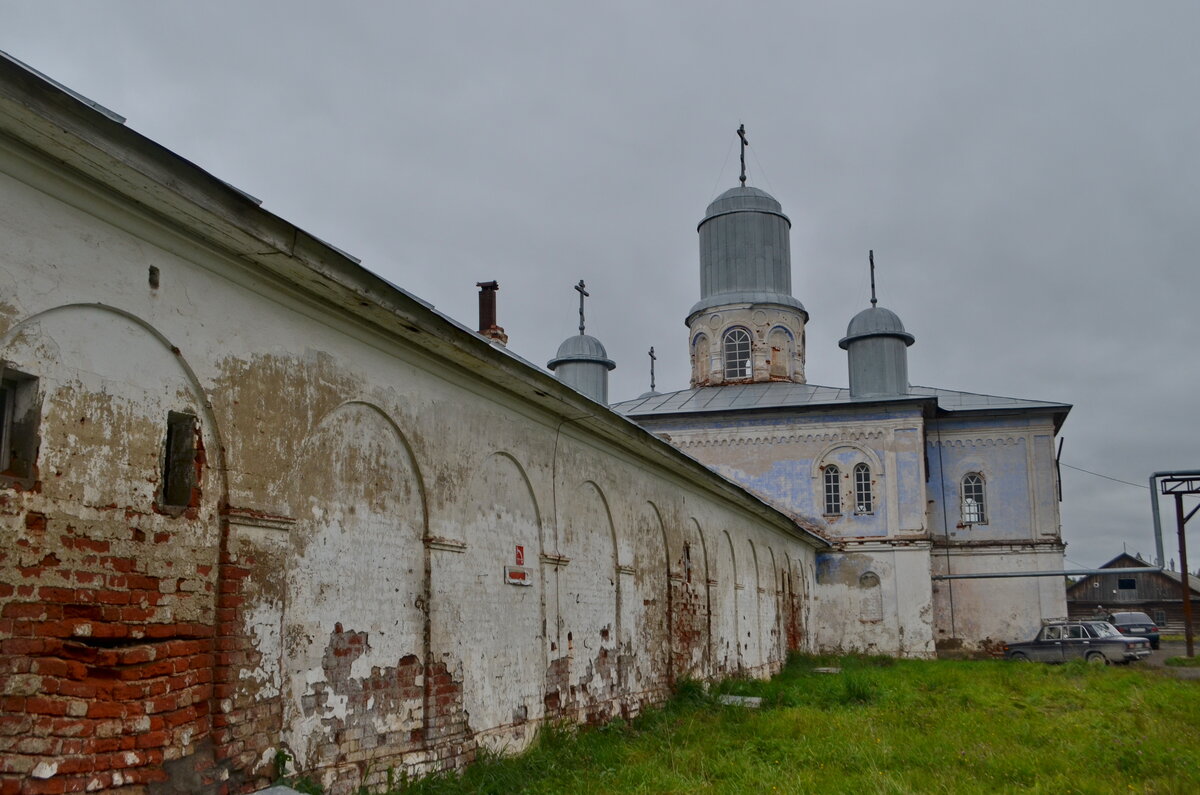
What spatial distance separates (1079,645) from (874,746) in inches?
702

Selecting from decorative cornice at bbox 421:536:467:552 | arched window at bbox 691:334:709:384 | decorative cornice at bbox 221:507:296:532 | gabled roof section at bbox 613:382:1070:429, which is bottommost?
decorative cornice at bbox 421:536:467:552

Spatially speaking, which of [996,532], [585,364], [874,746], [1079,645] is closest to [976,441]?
[996,532]

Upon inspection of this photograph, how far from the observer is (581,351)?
112ft

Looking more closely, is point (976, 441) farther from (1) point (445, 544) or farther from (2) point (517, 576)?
(1) point (445, 544)

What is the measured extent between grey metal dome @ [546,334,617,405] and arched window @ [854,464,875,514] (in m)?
8.92

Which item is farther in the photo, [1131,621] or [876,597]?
[1131,621]

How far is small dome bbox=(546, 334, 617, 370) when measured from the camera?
1334 inches

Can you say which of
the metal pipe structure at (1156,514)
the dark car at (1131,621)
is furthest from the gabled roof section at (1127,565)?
the metal pipe structure at (1156,514)

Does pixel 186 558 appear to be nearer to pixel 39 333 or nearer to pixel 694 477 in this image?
pixel 39 333

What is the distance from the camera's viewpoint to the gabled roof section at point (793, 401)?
1125 inches

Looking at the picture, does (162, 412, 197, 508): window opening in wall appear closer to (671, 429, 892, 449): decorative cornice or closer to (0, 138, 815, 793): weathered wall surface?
(0, 138, 815, 793): weathered wall surface

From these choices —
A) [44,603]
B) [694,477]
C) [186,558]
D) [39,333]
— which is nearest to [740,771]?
[186,558]

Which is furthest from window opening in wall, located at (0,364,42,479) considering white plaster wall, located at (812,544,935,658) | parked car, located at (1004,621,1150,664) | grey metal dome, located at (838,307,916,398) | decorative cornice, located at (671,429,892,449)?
grey metal dome, located at (838,307,916,398)

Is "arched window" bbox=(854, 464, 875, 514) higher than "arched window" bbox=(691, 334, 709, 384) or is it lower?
lower
